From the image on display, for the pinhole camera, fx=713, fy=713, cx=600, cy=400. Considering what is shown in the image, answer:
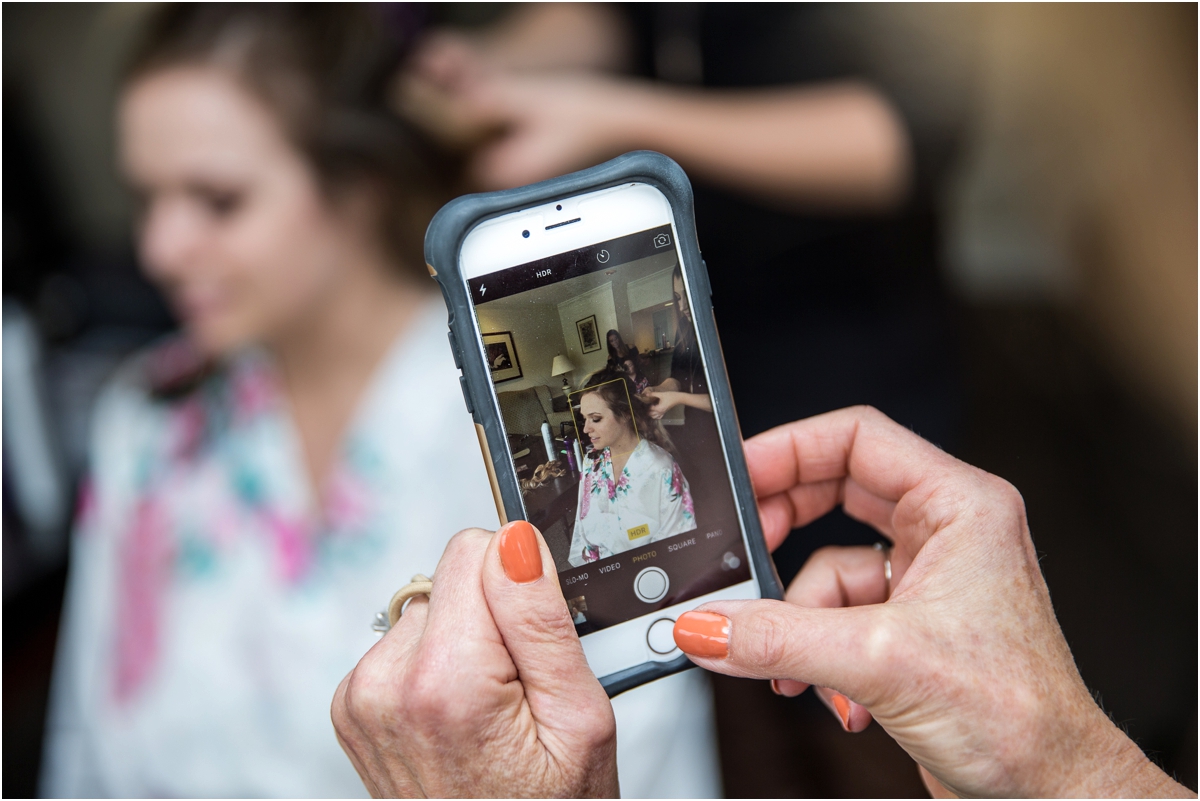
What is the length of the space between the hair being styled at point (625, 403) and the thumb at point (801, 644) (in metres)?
0.09

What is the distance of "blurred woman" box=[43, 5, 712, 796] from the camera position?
28.5 inches

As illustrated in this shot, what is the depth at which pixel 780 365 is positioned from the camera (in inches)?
25.6

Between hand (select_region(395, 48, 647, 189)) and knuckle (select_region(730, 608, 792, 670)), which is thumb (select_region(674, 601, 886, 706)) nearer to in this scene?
knuckle (select_region(730, 608, 792, 670))

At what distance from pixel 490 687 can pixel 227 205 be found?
0.63 meters

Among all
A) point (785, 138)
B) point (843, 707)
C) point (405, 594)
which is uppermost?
point (785, 138)

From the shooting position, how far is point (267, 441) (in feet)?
2.68

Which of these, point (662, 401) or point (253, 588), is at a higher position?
point (662, 401)

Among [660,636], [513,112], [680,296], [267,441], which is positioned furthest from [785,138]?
[267,441]

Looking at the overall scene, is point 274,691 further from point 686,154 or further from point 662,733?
point 686,154

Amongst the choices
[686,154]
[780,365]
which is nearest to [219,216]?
[686,154]

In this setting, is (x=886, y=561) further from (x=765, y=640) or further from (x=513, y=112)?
(x=513, y=112)

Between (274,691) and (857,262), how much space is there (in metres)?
0.74

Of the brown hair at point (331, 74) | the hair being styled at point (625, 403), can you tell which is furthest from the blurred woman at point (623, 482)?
the brown hair at point (331, 74)

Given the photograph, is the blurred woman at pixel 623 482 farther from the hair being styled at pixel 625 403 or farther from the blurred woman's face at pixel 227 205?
the blurred woman's face at pixel 227 205
